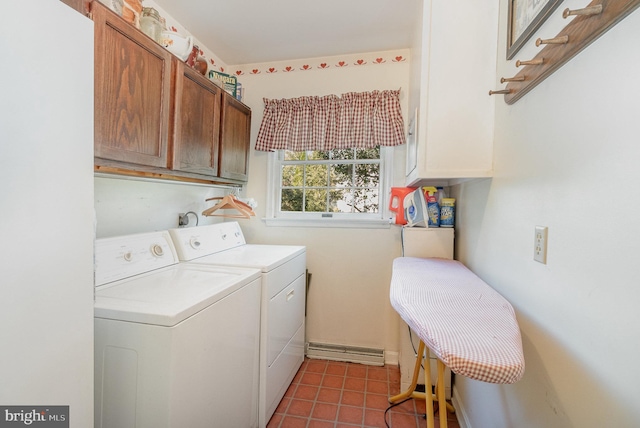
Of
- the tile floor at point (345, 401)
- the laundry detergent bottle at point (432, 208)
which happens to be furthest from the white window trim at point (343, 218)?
the tile floor at point (345, 401)

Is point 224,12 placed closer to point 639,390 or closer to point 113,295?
point 113,295

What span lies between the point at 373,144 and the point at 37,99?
79.5 inches

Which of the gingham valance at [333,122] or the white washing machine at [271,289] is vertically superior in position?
the gingham valance at [333,122]

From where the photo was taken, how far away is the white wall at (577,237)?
2.04ft

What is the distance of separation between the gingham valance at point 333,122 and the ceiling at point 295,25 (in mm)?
378

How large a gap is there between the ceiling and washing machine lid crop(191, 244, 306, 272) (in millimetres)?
1618

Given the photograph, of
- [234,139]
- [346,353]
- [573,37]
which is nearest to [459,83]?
[573,37]

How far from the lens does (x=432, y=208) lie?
199cm

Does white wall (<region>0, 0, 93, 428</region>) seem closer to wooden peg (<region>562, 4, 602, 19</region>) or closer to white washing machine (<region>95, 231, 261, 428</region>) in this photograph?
white washing machine (<region>95, 231, 261, 428</region>)

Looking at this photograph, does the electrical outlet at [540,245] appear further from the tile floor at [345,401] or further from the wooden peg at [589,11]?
the tile floor at [345,401]

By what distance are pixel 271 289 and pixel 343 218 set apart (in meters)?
1.03

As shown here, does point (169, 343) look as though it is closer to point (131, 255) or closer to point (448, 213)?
point (131, 255)

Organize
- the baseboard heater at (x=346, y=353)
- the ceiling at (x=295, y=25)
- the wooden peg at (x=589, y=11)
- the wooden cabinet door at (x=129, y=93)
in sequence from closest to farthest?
the wooden peg at (x=589, y=11), the wooden cabinet door at (x=129, y=93), the ceiling at (x=295, y=25), the baseboard heater at (x=346, y=353)

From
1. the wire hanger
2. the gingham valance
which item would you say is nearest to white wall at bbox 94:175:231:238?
the wire hanger
